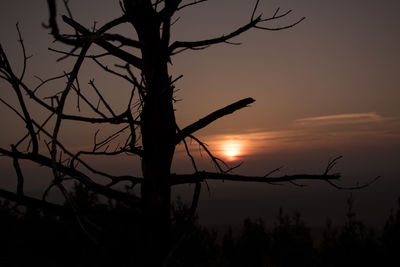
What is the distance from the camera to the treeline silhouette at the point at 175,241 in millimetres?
1711

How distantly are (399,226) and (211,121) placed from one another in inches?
536

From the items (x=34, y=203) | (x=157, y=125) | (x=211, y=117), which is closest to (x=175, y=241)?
(x=34, y=203)

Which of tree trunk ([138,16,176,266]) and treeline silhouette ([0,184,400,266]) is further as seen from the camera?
tree trunk ([138,16,176,266])

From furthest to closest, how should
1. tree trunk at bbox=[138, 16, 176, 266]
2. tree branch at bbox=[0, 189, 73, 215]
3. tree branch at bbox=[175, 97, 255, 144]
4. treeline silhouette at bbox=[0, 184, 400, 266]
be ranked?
1. tree branch at bbox=[175, 97, 255, 144]
2. tree trunk at bbox=[138, 16, 176, 266]
3. treeline silhouette at bbox=[0, 184, 400, 266]
4. tree branch at bbox=[0, 189, 73, 215]

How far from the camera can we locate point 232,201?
155000mm

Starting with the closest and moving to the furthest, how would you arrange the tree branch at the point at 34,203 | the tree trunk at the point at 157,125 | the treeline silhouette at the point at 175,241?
the tree branch at the point at 34,203 < the treeline silhouette at the point at 175,241 < the tree trunk at the point at 157,125

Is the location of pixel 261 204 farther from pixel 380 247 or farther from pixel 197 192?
pixel 197 192

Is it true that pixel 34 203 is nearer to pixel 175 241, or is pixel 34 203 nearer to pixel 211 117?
pixel 175 241

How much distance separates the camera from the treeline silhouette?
5.61 ft

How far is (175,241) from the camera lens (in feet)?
5.04

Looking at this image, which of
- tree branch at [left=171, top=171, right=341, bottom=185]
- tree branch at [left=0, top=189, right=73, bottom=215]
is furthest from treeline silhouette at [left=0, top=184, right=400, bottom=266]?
tree branch at [left=171, top=171, right=341, bottom=185]

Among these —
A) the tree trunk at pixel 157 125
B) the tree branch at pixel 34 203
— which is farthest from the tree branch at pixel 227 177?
the tree branch at pixel 34 203

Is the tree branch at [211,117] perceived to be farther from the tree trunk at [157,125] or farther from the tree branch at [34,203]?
the tree branch at [34,203]

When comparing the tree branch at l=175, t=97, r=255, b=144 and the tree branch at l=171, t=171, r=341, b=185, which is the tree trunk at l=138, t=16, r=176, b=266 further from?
the tree branch at l=171, t=171, r=341, b=185
